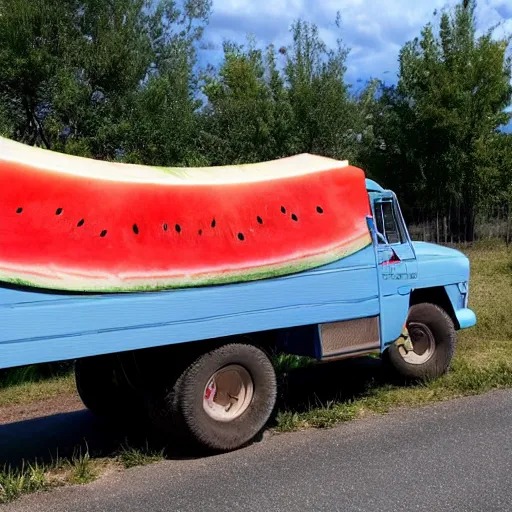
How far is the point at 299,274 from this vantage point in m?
5.61

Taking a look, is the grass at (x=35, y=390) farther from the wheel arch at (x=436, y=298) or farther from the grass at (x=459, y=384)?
the wheel arch at (x=436, y=298)

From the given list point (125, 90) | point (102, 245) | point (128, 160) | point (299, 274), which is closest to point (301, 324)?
point (299, 274)

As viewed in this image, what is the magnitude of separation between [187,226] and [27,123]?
30.6ft

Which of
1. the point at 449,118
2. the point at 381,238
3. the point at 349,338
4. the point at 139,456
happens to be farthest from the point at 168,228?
the point at 449,118

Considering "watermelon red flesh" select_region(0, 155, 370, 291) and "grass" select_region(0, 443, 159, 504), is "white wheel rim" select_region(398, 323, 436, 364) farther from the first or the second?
"grass" select_region(0, 443, 159, 504)

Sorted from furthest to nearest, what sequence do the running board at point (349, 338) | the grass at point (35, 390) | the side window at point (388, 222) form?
the grass at point (35, 390) → the side window at point (388, 222) → the running board at point (349, 338)

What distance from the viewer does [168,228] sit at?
5062mm

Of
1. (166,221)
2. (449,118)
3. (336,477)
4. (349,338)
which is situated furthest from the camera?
(449,118)

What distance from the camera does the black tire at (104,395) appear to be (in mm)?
6375

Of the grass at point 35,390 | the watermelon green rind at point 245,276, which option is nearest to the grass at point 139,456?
the watermelon green rind at point 245,276

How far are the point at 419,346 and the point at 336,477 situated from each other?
286 centimetres

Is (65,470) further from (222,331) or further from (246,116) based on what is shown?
(246,116)

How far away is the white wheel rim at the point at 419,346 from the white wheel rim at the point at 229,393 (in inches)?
90.9

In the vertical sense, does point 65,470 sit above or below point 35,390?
below
